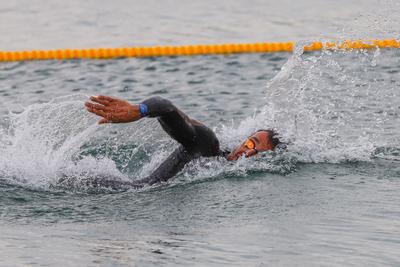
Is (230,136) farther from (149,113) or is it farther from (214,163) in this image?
(149,113)

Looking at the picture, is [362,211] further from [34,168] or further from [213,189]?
[34,168]

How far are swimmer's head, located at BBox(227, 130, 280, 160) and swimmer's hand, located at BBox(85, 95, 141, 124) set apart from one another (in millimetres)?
1810

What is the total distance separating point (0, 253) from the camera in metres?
7.45

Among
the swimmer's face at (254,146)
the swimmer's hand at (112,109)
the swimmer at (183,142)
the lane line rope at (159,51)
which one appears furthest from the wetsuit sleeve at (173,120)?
the lane line rope at (159,51)

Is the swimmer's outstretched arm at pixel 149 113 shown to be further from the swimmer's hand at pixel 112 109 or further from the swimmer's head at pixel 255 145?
the swimmer's head at pixel 255 145

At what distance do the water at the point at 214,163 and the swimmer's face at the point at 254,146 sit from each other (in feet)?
0.31

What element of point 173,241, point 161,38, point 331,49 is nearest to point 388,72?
point 331,49

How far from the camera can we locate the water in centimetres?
771

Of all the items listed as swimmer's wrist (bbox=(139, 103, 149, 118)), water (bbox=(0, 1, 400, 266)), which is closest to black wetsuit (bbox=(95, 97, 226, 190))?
water (bbox=(0, 1, 400, 266))

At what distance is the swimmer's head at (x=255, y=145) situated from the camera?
31.6 ft

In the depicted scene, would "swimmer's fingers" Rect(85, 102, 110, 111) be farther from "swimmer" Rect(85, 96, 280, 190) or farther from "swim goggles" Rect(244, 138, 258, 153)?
"swim goggles" Rect(244, 138, 258, 153)

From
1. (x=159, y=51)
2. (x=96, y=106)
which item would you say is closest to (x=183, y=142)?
(x=96, y=106)

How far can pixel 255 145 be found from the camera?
9.64 metres

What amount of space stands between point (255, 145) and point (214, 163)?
0.44 m
